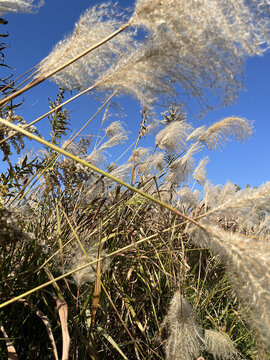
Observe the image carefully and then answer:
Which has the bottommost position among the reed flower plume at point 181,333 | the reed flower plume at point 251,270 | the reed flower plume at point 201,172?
the reed flower plume at point 181,333

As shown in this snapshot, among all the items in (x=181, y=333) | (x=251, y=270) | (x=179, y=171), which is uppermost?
(x=179, y=171)

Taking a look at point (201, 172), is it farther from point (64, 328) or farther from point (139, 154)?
point (64, 328)

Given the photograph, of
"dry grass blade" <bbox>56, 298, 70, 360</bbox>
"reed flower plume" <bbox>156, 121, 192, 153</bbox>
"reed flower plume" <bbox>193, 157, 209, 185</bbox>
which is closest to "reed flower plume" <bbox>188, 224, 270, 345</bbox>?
"dry grass blade" <bbox>56, 298, 70, 360</bbox>

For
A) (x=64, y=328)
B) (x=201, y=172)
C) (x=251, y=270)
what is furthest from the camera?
(x=201, y=172)

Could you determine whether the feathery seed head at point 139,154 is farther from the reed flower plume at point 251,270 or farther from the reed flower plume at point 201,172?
the reed flower plume at point 251,270

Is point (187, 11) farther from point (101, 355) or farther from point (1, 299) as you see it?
point (101, 355)

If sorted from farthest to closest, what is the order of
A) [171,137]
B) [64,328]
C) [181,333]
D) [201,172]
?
[201,172] → [171,137] → [181,333] → [64,328]

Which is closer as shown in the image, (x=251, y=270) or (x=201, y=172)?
(x=251, y=270)

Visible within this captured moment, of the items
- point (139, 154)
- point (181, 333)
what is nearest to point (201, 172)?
point (139, 154)

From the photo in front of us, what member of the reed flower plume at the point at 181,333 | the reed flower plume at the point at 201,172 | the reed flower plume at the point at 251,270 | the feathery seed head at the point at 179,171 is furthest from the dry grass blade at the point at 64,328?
the reed flower plume at the point at 201,172

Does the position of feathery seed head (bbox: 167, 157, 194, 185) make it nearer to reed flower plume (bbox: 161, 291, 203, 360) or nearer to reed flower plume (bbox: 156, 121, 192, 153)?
reed flower plume (bbox: 156, 121, 192, 153)

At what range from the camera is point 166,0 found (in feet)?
3.24

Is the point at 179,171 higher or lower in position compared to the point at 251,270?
higher

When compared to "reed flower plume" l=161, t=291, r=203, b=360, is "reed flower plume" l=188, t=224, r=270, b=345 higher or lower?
higher
